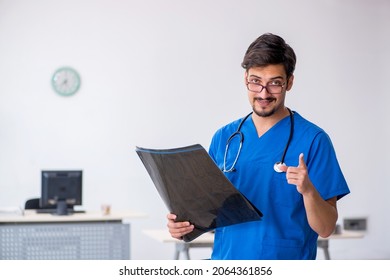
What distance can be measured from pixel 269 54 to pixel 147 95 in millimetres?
4092

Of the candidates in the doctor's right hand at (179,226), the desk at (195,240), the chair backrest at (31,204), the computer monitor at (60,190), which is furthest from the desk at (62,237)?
the doctor's right hand at (179,226)

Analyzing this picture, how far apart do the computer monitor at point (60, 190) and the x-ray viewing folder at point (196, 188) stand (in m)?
3.28

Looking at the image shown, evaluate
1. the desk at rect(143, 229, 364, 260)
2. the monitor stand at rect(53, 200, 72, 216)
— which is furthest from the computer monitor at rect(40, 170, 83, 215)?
the desk at rect(143, 229, 364, 260)

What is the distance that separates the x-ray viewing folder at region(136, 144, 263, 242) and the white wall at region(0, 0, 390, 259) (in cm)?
361

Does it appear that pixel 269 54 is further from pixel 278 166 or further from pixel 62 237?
pixel 62 237

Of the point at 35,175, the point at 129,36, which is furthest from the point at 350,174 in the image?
the point at 35,175

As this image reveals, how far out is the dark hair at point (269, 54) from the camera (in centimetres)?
136

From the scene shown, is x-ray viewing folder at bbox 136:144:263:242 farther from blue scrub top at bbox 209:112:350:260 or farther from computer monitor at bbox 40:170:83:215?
computer monitor at bbox 40:170:83:215

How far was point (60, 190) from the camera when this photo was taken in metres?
4.61

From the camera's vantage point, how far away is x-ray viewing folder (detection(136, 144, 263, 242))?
129cm

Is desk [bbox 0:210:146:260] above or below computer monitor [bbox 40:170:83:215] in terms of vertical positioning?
below

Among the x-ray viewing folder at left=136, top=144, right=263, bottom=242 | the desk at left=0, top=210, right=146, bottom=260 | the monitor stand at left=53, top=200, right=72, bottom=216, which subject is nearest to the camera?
the x-ray viewing folder at left=136, top=144, right=263, bottom=242

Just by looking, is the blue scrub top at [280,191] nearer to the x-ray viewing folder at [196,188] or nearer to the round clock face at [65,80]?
the x-ray viewing folder at [196,188]

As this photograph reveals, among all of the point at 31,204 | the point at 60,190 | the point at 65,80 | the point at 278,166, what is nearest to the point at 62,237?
the point at 60,190
